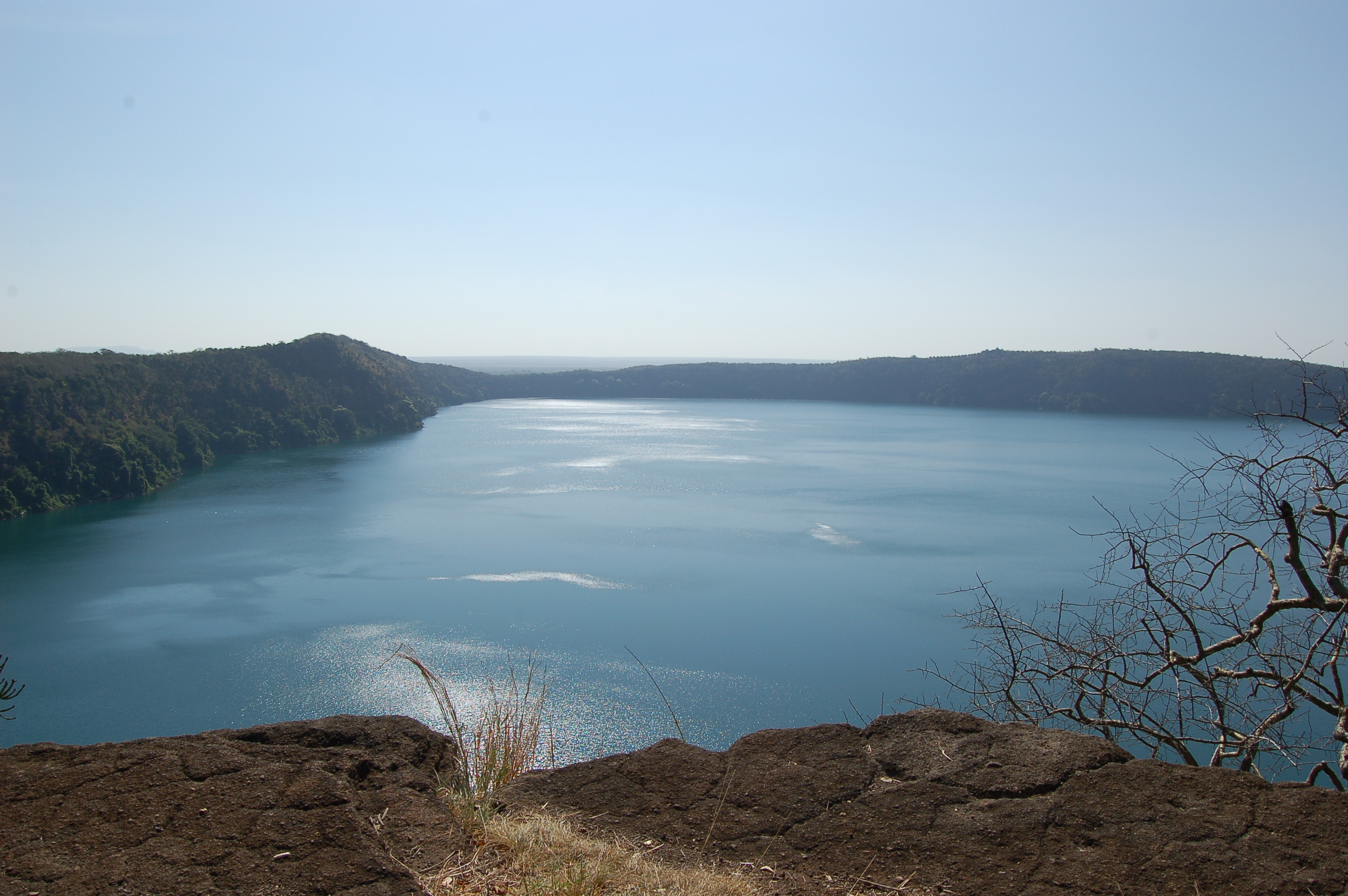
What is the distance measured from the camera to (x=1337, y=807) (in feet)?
8.26

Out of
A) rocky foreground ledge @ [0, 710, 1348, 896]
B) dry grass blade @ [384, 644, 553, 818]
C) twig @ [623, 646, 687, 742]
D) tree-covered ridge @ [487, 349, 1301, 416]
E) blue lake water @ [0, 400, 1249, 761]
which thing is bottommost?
blue lake water @ [0, 400, 1249, 761]

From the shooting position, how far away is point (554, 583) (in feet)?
91.1

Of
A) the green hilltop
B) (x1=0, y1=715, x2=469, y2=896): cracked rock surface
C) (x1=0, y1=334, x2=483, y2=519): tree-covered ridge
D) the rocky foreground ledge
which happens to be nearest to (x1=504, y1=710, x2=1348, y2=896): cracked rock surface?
the rocky foreground ledge

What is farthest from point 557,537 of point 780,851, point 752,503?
point 780,851

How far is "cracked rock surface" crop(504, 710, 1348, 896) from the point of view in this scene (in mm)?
2324

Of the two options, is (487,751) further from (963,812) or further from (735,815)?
(963,812)

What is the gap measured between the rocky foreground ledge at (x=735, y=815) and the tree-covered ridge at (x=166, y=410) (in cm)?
4780

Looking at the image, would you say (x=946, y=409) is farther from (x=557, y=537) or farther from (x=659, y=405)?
(x=557, y=537)

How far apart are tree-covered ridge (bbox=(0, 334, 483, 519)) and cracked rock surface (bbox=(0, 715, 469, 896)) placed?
47.7 m

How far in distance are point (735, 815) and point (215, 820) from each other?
1656 mm

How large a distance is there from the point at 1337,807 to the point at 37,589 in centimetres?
3498

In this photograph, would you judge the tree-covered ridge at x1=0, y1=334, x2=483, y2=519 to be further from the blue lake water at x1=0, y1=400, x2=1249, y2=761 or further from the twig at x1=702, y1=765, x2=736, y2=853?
the twig at x1=702, y1=765, x2=736, y2=853

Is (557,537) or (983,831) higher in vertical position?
(983,831)

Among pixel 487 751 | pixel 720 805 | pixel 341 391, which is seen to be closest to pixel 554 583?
pixel 487 751
